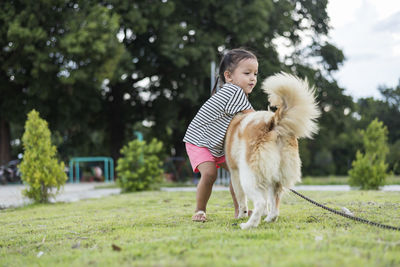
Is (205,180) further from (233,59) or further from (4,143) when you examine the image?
(4,143)

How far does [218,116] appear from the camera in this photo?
3744 millimetres

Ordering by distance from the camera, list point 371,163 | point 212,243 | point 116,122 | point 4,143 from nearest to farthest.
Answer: point 212,243, point 371,163, point 4,143, point 116,122

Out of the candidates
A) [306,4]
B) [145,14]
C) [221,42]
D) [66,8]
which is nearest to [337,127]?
[306,4]

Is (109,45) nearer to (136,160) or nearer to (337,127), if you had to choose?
(136,160)

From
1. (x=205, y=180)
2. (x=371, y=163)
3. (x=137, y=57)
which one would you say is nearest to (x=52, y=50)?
(x=137, y=57)

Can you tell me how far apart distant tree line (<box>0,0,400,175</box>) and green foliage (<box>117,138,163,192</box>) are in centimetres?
445

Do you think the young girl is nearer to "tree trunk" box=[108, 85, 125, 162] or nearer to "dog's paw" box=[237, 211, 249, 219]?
"dog's paw" box=[237, 211, 249, 219]

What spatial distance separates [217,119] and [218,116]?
33mm

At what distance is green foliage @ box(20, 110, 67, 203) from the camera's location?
23.7 ft

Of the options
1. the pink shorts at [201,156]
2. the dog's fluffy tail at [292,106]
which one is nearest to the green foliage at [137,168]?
the pink shorts at [201,156]

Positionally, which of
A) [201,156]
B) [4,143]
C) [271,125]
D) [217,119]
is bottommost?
[201,156]

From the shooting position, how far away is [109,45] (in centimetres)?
1328

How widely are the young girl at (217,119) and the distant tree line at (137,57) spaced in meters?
7.29

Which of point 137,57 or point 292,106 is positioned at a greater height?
point 137,57
